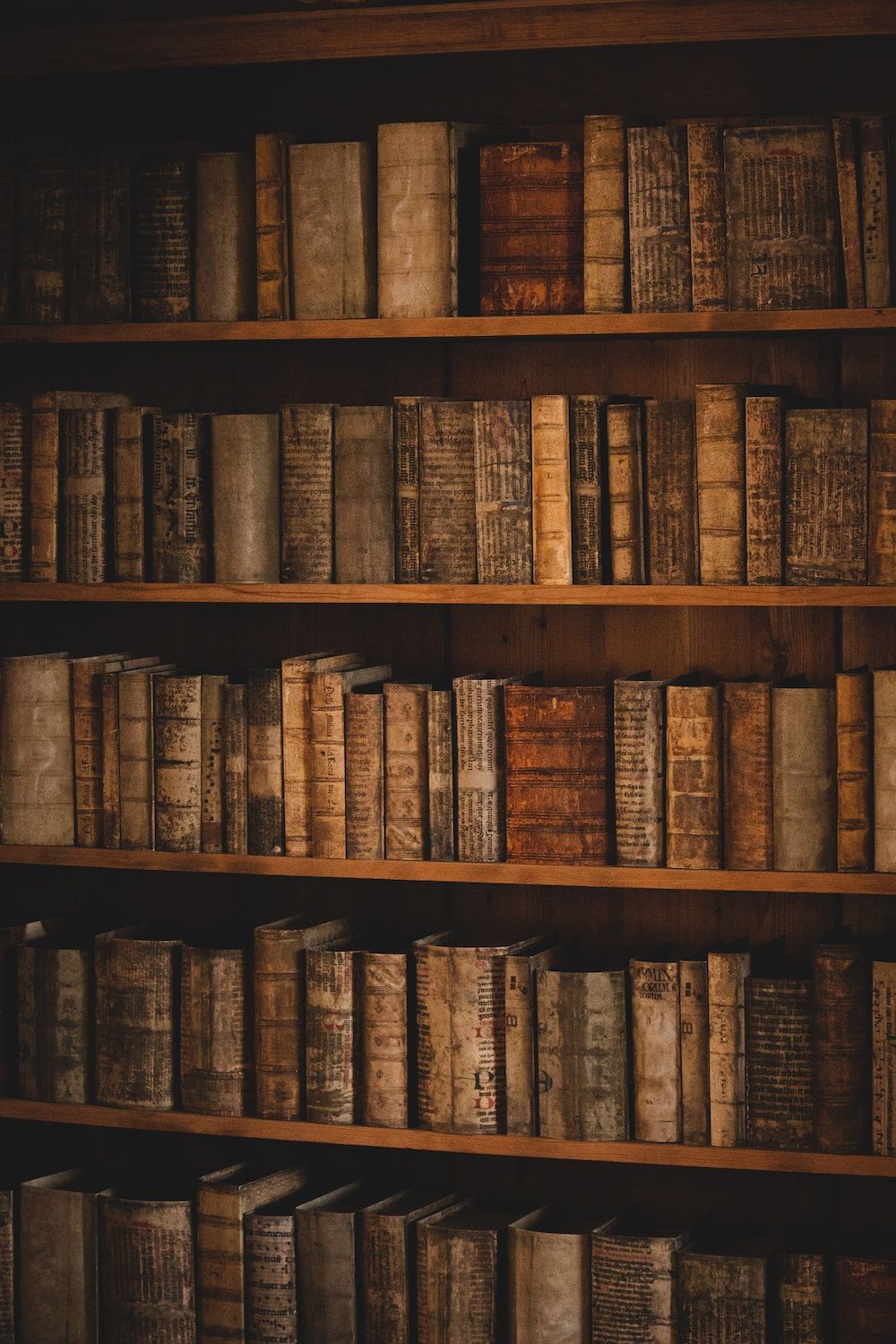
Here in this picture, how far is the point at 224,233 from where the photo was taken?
2.41 m

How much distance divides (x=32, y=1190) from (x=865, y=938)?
4.07 ft

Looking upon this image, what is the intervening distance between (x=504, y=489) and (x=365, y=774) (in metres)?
0.43

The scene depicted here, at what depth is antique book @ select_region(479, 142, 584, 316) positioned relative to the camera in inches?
90.9

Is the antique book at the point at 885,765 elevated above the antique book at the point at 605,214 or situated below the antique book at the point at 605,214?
below

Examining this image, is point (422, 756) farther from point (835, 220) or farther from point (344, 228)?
point (835, 220)

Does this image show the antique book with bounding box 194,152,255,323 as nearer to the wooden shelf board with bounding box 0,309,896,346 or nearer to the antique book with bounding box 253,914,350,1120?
the wooden shelf board with bounding box 0,309,896,346

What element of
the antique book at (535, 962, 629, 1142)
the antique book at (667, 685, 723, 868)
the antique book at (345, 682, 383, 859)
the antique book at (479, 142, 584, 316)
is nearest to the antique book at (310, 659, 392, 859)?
the antique book at (345, 682, 383, 859)

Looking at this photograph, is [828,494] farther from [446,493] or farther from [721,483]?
[446,493]

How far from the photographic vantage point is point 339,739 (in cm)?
237

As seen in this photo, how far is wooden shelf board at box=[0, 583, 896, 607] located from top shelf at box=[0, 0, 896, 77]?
699 millimetres

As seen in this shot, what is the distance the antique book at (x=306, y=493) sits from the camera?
2.37m

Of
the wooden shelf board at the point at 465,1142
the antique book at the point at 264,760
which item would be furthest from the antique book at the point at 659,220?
the wooden shelf board at the point at 465,1142

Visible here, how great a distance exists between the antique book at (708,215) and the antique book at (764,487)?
0.15m

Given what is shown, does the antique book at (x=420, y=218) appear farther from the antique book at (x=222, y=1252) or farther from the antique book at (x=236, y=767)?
the antique book at (x=222, y=1252)
